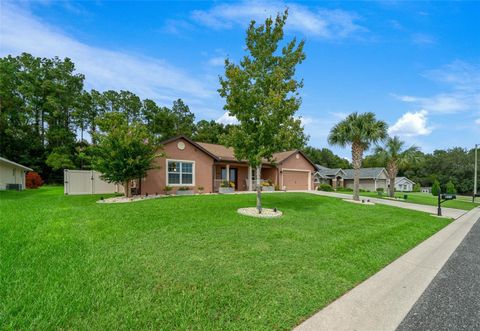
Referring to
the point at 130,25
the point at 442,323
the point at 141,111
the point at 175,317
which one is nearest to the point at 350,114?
the point at 130,25

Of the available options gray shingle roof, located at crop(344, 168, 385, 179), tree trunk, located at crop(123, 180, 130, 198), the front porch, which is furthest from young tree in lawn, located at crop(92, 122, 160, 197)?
gray shingle roof, located at crop(344, 168, 385, 179)

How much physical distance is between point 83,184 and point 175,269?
16.2 metres

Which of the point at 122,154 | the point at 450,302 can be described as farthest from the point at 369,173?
the point at 450,302

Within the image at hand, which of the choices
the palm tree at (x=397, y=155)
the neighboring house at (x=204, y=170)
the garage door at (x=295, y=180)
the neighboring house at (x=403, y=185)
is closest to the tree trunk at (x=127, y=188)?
the neighboring house at (x=204, y=170)

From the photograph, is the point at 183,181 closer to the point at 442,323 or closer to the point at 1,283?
the point at 1,283

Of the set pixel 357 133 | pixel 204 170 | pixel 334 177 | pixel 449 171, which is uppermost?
pixel 357 133

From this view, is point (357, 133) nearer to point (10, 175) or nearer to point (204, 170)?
point (204, 170)

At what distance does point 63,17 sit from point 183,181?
11070 mm

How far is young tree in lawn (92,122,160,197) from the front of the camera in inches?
496

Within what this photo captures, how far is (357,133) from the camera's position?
1736 centimetres

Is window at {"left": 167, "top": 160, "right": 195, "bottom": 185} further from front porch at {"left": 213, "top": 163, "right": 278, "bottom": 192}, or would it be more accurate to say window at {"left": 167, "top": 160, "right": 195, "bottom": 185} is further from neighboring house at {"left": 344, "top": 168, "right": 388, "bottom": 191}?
neighboring house at {"left": 344, "top": 168, "right": 388, "bottom": 191}

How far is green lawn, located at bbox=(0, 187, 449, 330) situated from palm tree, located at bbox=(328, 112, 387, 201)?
11.1m

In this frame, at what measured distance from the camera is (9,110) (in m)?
32.6

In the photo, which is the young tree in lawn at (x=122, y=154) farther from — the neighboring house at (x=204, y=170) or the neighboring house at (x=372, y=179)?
the neighboring house at (x=372, y=179)
